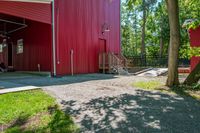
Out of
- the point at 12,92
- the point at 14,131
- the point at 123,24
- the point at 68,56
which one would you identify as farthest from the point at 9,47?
the point at 123,24

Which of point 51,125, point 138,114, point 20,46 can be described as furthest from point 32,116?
point 20,46

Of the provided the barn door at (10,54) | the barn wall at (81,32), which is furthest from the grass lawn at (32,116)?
the barn door at (10,54)

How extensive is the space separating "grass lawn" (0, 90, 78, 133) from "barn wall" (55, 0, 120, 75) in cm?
644

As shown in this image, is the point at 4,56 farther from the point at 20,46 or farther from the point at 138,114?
the point at 138,114

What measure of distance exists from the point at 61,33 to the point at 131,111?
8.73m

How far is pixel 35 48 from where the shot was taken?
14555 millimetres

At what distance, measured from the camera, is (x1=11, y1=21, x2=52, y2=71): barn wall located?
44.3 ft

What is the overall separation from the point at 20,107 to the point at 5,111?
34 centimetres

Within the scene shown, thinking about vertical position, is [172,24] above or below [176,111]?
above

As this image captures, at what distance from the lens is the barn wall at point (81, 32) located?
13.1m

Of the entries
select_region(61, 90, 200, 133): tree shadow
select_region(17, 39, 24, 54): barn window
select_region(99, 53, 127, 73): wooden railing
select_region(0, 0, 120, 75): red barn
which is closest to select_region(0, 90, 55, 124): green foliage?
select_region(61, 90, 200, 133): tree shadow

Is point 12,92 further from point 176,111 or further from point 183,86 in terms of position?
point 183,86

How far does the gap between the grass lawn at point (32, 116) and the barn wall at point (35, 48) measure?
680 centimetres

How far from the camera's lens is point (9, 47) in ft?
62.2
